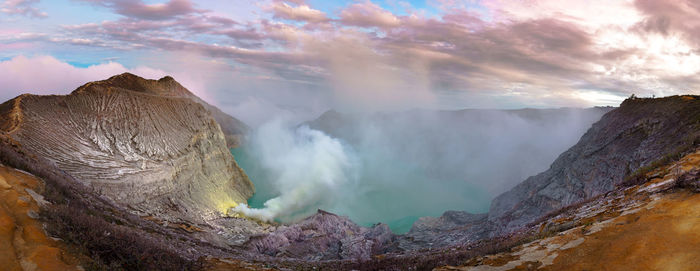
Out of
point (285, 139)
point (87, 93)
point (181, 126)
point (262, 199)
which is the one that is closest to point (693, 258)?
point (87, 93)

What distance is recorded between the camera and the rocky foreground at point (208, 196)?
28.5ft

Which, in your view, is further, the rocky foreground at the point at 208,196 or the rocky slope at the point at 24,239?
the rocky foreground at the point at 208,196

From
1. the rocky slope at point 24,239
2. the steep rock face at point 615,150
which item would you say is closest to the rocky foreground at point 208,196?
the rocky slope at point 24,239

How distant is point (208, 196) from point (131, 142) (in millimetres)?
16269

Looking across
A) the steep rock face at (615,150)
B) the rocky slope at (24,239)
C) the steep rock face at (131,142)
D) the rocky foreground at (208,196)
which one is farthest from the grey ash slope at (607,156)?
the steep rock face at (131,142)

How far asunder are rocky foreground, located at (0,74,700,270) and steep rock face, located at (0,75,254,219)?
→ 0.62ft

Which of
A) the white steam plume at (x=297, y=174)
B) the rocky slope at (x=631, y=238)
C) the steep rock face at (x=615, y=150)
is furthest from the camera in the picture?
the white steam plume at (x=297, y=174)

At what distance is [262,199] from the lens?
7725cm

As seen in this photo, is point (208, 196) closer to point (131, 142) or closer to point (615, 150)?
point (131, 142)

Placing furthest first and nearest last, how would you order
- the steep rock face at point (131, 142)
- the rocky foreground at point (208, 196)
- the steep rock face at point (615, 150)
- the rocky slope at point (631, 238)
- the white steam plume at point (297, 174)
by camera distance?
the white steam plume at point (297, 174), the steep rock face at point (131, 142), the steep rock face at point (615, 150), the rocky foreground at point (208, 196), the rocky slope at point (631, 238)

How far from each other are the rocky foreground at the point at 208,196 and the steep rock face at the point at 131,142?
0.19 metres

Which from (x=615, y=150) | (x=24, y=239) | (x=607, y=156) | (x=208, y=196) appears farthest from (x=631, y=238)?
(x=208, y=196)

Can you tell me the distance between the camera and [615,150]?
2608cm

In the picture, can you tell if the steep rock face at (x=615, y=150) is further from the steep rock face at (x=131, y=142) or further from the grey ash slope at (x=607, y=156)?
the steep rock face at (x=131, y=142)
